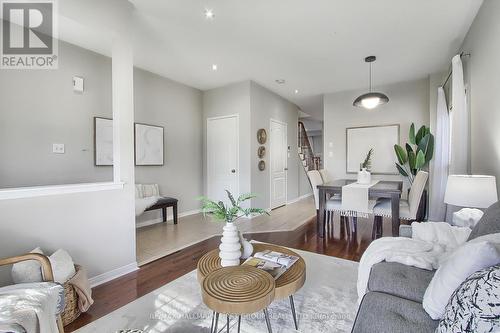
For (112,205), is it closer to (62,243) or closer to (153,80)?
(62,243)

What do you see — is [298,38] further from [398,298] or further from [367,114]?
[398,298]

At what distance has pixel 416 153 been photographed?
13.7 feet

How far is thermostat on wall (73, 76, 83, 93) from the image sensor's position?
10.2 ft

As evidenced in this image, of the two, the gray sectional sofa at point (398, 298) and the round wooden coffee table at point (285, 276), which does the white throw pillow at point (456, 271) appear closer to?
the gray sectional sofa at point (398, 298)

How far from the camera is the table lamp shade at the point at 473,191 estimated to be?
5.80 ft

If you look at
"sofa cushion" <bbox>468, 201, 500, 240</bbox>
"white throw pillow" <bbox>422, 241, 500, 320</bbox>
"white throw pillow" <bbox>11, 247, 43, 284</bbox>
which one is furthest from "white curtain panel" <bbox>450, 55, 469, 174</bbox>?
"white throw pillow" <bbox>11, 247, 43, 284</bbox>

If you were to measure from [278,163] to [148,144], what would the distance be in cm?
301

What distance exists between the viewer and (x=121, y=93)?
2326 millimetres

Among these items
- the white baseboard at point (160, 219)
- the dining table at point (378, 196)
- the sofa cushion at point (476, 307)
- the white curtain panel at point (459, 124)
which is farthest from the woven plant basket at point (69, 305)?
the white curtain panel at point (459, 124)

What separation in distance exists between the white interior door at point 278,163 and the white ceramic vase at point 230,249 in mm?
3867

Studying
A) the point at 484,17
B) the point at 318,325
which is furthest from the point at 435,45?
the point at 318,325

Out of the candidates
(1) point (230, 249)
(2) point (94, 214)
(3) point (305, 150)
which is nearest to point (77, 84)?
(2) point (94, 214)

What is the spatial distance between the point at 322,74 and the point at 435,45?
166cm

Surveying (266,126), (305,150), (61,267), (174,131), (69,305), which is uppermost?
(266,126)
